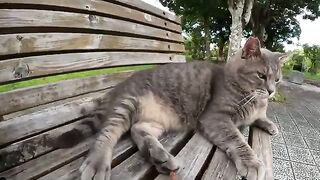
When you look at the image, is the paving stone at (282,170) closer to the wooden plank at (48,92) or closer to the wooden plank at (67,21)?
the wooden plank at (67,21)

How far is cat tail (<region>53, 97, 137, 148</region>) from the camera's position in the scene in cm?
169

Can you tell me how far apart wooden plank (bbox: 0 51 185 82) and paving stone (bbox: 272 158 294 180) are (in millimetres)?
1867

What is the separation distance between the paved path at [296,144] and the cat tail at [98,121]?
7.84 ft

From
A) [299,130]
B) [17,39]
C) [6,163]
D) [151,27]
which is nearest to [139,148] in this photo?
[6,163]

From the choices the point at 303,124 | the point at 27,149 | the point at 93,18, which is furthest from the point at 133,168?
the point at 303,124

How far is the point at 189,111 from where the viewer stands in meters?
2.23

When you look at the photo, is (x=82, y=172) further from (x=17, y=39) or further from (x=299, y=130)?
(x=299, y=130)

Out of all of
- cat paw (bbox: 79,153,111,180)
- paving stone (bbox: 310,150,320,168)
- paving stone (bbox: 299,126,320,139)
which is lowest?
paving stone (bbox: 299,126,320,139)

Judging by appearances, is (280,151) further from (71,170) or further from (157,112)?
(71,170)

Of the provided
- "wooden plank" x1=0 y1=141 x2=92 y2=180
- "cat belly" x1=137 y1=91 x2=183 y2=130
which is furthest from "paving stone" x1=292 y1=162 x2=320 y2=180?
"wooden plank" x1=0 y1=141 x2=92 y2=180

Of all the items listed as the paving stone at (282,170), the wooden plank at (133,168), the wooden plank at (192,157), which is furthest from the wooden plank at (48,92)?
the paving stone at (282,170)

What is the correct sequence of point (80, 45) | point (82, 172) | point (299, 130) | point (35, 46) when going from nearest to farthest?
point (82, 172) → point (35, 46) → point (80, 45) → point (299, 130)

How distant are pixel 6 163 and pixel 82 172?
0.33m

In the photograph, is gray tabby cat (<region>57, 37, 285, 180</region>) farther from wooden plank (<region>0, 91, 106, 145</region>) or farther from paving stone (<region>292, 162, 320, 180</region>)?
paving stone (<region>292, 162, 320, 180</region>)
